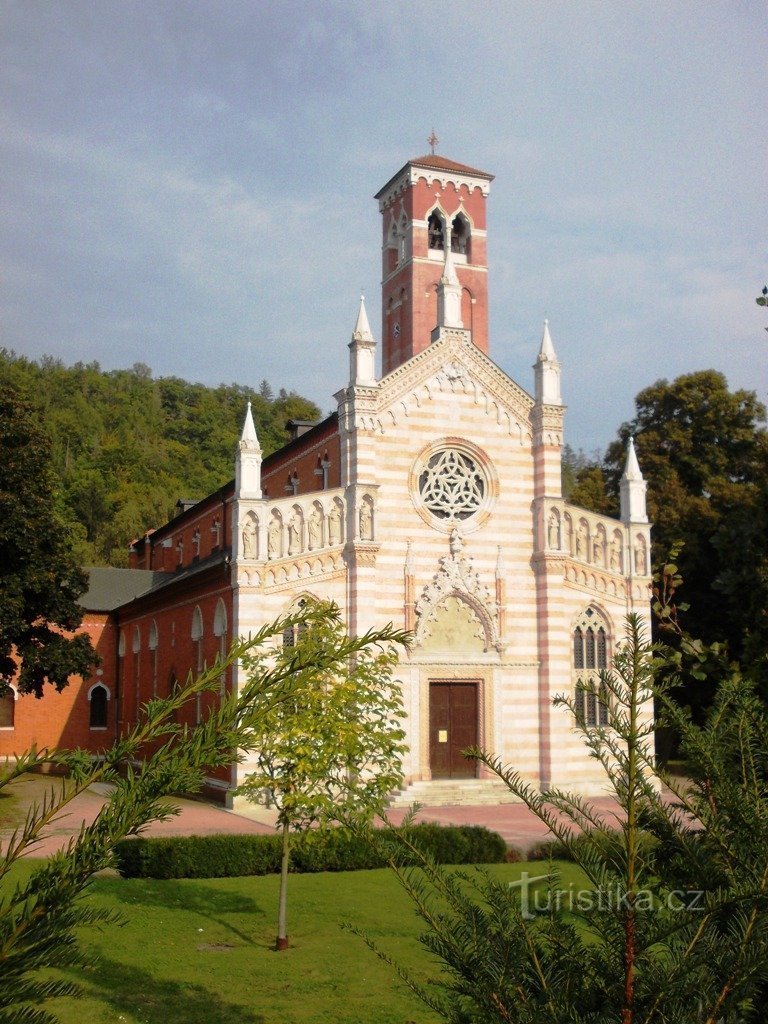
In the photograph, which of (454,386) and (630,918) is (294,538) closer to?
(454,386)

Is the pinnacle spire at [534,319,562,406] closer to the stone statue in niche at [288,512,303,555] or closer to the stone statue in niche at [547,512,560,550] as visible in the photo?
the stone statue in niche at [547,512,560,550]

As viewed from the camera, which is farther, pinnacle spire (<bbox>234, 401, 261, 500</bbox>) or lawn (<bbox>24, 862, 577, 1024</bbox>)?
pinnacle spire (<bbox>234, 401, 261, 500</bbox>)

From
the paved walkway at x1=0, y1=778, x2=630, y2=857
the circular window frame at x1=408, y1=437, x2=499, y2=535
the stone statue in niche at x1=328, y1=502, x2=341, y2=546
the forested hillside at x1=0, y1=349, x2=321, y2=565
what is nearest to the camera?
the paved walkway at x1=0, y1=778, x2=630, y2=857

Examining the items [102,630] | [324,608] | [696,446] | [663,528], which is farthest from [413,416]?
[324,608]

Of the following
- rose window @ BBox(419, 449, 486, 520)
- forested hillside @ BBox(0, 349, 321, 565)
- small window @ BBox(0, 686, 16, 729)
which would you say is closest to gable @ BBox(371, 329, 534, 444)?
rose window @ BBox(419, 449, 486, 520)

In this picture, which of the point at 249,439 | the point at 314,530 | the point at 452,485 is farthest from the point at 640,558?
the point at 249,439

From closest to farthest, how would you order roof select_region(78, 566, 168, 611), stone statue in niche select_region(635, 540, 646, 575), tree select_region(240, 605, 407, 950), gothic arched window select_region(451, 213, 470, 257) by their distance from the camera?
tree select_region(240, 605, 407, 950) → stone statue in niche select_region(635, 540, 646, 575) → gothic arched window select_region(451, 213, 470, 257) → roof select_region(78, 566, 168, 611)

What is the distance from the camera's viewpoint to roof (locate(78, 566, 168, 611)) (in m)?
48.4

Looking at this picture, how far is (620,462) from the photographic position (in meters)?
47.1

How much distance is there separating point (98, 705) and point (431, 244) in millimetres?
26600

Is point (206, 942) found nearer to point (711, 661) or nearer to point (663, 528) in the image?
point (711, 661)

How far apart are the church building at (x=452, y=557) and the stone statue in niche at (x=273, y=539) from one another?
0.03 meters

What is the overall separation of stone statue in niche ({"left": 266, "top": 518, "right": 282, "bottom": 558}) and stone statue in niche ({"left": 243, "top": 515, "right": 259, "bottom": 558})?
0.41 meters

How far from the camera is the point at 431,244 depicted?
38469 millimetres
